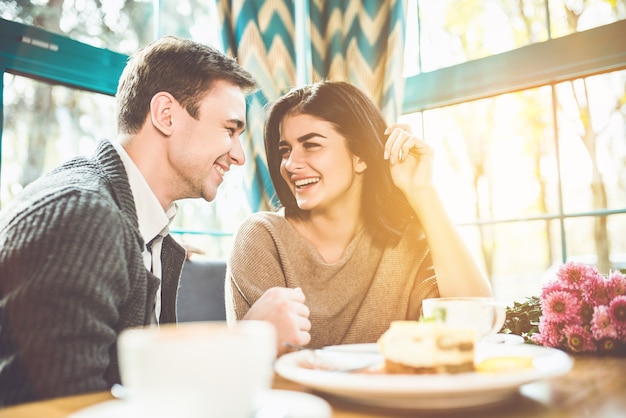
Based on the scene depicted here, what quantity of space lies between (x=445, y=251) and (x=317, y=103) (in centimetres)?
66

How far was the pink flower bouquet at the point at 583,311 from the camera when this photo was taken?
92 centimetres

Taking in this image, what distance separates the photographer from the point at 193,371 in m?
0.37

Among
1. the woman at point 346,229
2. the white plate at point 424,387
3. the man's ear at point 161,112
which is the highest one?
the man's ear at point 161,112

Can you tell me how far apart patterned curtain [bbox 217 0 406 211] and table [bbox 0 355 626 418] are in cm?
188

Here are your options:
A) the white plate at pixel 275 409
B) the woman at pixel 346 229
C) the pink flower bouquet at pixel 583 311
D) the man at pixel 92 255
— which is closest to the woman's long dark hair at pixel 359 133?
the woman at pixel 346 229

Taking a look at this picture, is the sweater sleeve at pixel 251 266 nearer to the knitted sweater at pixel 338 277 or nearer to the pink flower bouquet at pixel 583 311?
the knitted sweater at pixel 338 277

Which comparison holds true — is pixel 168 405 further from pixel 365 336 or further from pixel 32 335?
pixel 365 336

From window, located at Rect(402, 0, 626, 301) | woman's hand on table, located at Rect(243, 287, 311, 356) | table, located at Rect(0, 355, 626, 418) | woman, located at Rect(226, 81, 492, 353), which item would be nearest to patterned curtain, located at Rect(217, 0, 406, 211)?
window, located at Rect(402, 0, 626, 301)

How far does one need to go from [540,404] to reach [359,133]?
53.7 inches

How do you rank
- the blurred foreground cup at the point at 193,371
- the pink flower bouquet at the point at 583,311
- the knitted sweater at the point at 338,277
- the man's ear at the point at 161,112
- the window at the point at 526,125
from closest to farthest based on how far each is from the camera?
the blurred foreground cup at the point at 193,371 → the pink flower bouquet at the point at 583,311 → the man's ear at the point at 161,112 → the knitted sweater at the point at 338,277 → the window at the point at 526,125

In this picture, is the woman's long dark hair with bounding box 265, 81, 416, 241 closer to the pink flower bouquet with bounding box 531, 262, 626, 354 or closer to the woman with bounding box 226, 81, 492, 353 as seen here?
the woman with bounding box 226, 81, 492, 353

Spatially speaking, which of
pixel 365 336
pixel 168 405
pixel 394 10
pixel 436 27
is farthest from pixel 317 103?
pixel 168 405

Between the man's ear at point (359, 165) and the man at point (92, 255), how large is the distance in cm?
61

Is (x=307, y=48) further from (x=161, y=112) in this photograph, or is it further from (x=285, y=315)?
(x=285, y=315)
